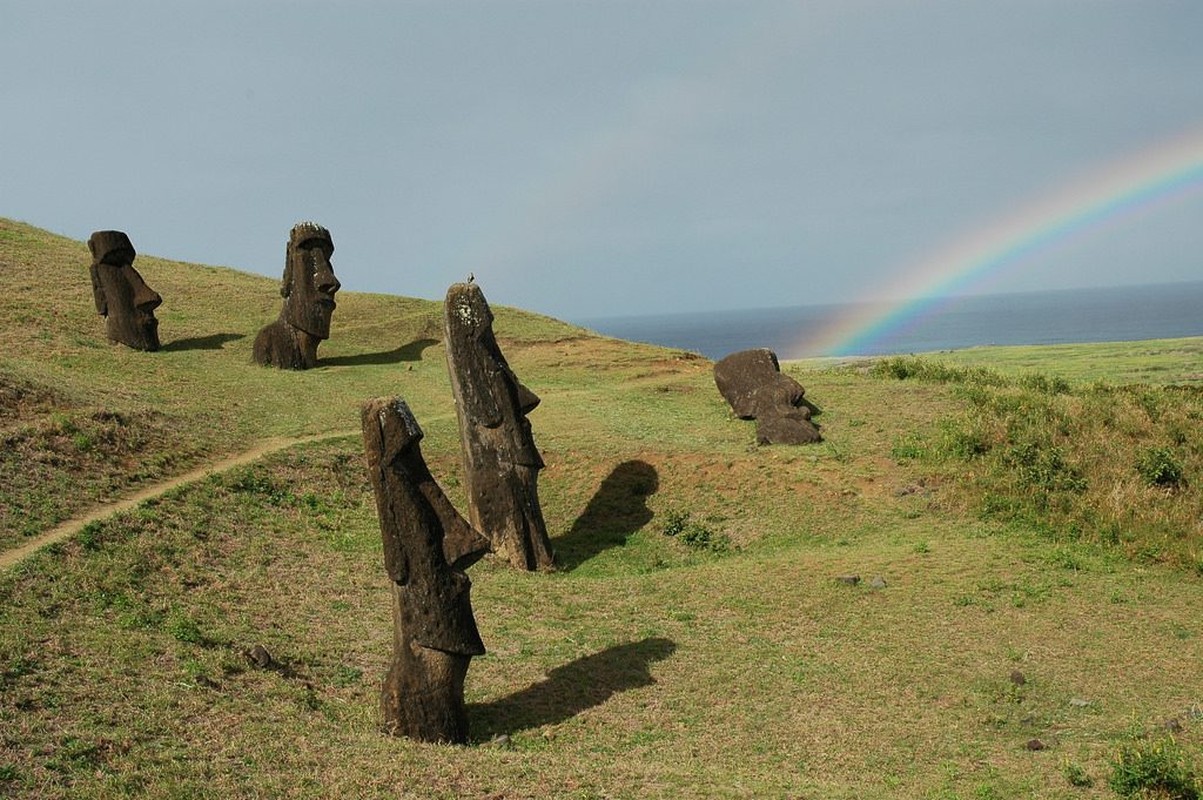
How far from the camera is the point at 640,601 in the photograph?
1750cm

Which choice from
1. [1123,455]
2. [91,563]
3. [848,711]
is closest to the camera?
[848,711]

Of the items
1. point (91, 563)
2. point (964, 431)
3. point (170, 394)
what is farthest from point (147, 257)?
point (964, 431)

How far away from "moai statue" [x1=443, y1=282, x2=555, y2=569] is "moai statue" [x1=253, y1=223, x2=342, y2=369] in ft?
44.3

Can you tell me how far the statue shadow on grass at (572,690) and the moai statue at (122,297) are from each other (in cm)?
2344

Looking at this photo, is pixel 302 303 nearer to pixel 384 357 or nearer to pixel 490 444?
pixel 384 357

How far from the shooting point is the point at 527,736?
11914 millimetres

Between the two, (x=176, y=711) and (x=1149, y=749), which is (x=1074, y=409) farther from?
(x=176, y=711)

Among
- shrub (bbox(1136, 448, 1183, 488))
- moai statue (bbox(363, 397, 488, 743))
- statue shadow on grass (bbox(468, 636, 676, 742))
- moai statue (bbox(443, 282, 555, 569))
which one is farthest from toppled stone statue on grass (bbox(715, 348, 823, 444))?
moai statue (bbox(363, 397, 488, 743))

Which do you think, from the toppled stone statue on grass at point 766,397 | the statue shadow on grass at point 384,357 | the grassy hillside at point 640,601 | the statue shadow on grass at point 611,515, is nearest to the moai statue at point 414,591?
the grassy hillside at point 640,601

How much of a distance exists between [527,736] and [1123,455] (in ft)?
56.1

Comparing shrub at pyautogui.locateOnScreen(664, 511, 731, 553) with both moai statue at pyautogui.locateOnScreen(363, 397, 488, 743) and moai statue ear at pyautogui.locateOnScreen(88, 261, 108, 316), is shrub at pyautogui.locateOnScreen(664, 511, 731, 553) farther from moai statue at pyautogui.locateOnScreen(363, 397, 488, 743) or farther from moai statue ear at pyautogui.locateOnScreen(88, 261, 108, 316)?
moai statue ear at pyautogui.locateOnScreen(88, 261, 108, 316)

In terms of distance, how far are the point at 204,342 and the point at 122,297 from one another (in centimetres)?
364

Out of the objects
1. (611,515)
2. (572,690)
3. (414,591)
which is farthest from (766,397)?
(414,591)

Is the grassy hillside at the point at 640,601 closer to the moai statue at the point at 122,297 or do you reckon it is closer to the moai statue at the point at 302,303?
the moai statue at the point at 122,297
